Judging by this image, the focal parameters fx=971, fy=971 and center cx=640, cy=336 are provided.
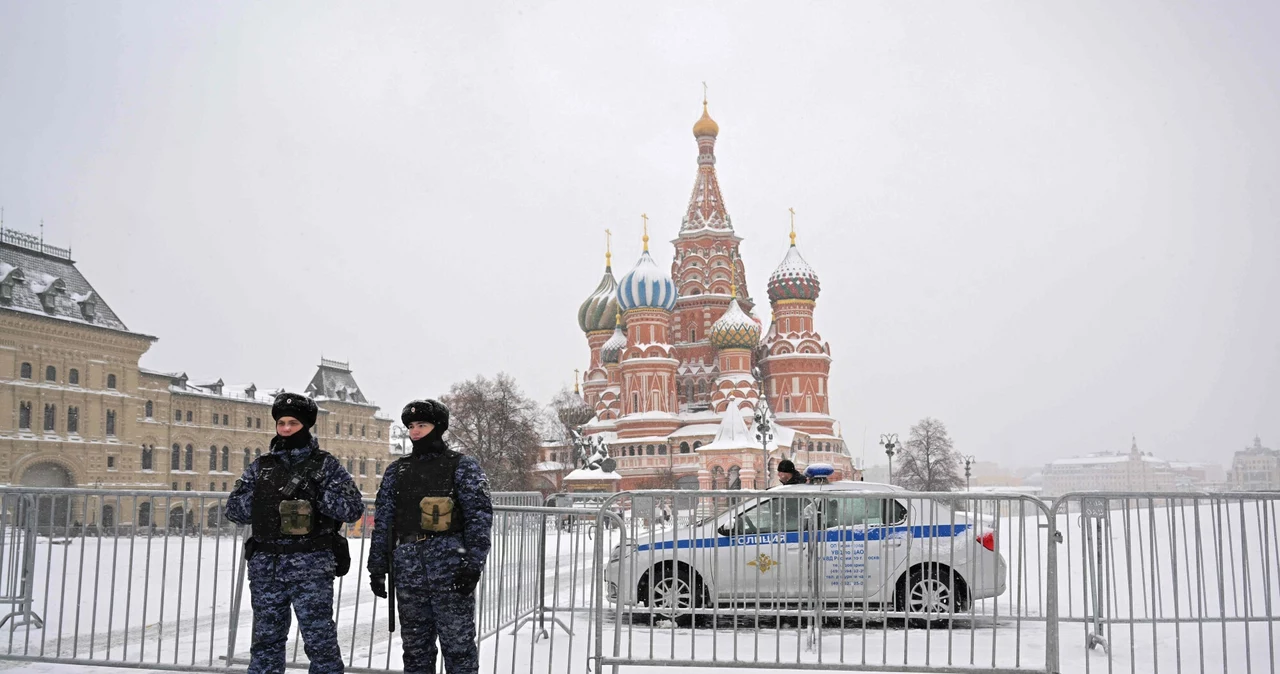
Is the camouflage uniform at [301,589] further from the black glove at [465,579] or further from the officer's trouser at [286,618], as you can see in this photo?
the black glove at [465,579]

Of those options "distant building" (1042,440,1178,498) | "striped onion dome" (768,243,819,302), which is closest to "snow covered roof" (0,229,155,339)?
"striped onion dome" (768,243,819,302)

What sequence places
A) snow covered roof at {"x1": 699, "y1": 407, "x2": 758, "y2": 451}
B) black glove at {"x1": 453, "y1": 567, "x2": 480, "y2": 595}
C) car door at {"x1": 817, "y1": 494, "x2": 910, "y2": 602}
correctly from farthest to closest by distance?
snow covered roof at {"x1": 699, "y1": 407, "x2": 758, "y2": 451} → car door at {"x1": 817, "y1": 494, "x2": 910, "y2": 602} → black glove at {"x1": 453, "y1": 567, "x2": 480, "y2": 595}

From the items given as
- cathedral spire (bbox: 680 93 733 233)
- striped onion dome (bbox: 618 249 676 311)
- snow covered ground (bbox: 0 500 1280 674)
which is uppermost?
cathedral spire (bbox: 680 93 733 233)

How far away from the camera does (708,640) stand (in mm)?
7762

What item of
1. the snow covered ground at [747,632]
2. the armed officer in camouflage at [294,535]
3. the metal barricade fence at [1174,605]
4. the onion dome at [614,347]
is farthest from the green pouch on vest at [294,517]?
the onion dome at [614,347]

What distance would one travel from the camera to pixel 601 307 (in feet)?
232

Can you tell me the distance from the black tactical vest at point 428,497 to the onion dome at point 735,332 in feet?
183

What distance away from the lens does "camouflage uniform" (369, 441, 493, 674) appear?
5043mm

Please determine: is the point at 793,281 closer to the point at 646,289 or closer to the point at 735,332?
the point at 735,332

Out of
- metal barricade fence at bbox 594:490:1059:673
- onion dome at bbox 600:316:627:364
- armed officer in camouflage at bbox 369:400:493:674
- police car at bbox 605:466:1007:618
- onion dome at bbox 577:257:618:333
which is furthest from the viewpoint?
onion dome at bbox 577:257:618:333

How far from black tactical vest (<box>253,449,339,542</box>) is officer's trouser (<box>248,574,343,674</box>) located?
245 millimetres

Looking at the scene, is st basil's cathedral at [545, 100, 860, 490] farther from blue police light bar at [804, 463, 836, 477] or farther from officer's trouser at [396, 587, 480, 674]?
officer's trouser at [396, 587, 480, 674]

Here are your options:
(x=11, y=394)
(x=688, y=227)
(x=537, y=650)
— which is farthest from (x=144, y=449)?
(x=537, y=650)

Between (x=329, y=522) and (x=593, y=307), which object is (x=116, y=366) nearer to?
(x=593, y=307)
